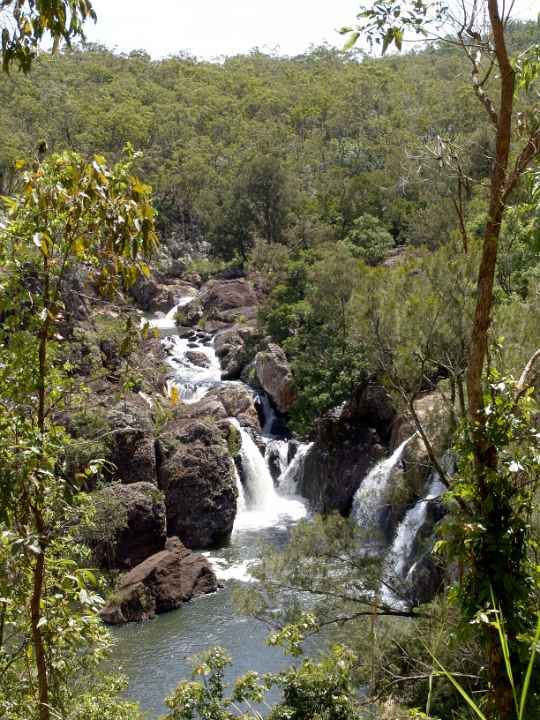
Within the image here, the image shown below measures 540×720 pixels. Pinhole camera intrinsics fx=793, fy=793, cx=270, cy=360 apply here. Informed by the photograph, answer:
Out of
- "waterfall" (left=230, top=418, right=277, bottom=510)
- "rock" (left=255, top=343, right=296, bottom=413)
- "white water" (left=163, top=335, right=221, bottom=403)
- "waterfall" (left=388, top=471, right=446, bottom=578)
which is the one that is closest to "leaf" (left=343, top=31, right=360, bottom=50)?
"waterfall" (left=388, top=471, right=446, bottom=578)

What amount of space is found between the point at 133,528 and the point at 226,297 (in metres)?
17.8

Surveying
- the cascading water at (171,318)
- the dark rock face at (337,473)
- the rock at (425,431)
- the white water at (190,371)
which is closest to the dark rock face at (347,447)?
the dark rock face at (337,473)

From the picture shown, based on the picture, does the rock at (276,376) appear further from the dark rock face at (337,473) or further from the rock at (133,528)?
the rock at (133,528)

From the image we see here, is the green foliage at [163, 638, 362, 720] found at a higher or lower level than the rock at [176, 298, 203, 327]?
lower

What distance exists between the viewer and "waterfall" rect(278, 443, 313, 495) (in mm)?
23016

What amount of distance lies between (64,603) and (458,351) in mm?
8470

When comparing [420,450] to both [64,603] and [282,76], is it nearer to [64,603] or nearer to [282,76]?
[64,603]

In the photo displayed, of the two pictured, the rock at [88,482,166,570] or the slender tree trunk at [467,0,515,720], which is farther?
the rock at [88,482,166,570]

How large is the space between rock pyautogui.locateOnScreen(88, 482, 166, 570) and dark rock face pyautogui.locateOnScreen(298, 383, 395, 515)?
4720 millimetres

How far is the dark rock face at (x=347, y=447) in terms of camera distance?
812 inches

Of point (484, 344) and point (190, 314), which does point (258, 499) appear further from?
point (484, 344)

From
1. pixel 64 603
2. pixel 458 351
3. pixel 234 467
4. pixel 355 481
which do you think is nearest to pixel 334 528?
pixel 458 351

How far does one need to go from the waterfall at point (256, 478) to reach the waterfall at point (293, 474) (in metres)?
0.32

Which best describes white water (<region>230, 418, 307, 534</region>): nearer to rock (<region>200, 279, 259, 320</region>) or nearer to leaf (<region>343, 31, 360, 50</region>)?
rock (<region>200, 279, 259, 320</region>)
